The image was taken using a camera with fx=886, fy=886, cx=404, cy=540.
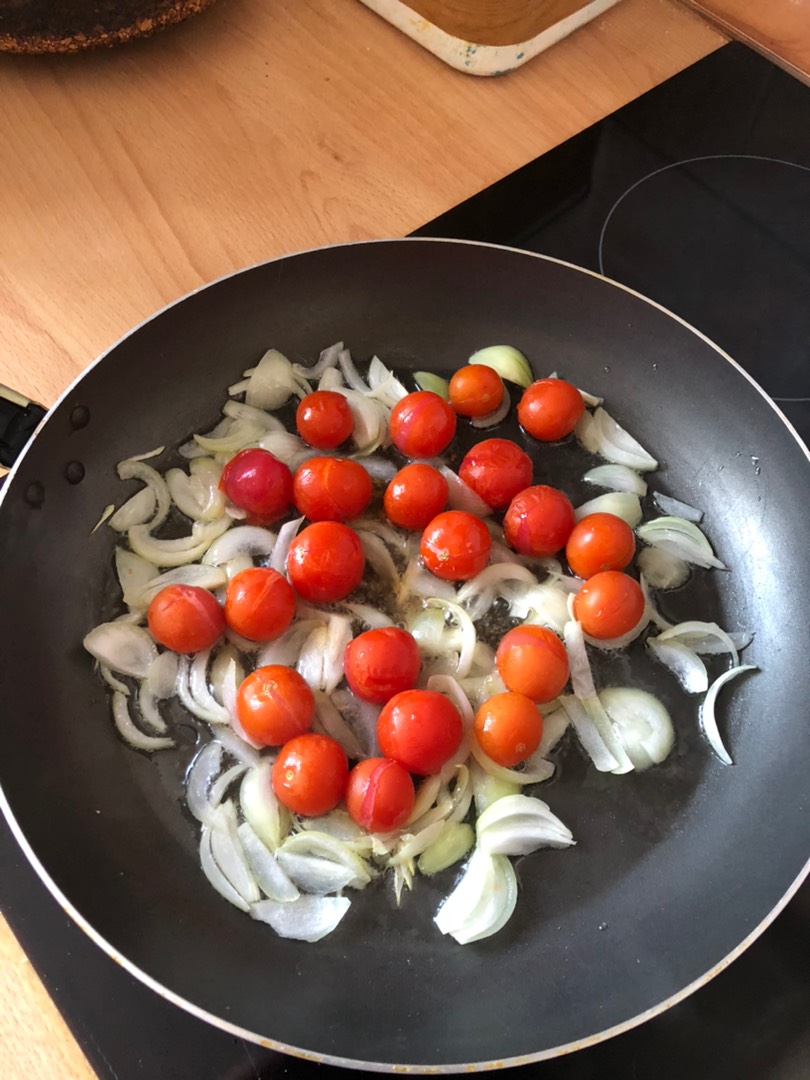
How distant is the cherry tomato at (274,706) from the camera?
0.92m

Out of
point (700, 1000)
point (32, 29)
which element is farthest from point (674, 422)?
point (32, 29)

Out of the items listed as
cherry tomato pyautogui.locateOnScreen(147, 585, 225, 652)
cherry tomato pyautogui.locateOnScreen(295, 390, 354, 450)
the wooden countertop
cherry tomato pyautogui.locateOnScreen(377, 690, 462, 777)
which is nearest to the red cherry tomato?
cherry tomato pyautogui.locateOnScreen(377, 690, 462, 777)

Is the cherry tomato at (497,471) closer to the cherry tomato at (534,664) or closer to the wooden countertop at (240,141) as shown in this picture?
the cherry tomato at (534,664)

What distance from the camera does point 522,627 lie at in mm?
995

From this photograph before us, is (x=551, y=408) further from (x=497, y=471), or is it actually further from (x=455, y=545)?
(x=455, y=545)

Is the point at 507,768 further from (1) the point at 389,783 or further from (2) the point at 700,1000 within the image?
(2) the point at 700,1000

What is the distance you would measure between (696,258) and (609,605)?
0.62 m

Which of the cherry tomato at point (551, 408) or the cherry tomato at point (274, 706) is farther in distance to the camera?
the cherry tomato at point (551, 408)

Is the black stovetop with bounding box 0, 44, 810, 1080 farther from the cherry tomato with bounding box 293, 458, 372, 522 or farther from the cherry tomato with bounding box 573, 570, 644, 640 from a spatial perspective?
the cherry tomato with bounding box 293, 458, 372, 522

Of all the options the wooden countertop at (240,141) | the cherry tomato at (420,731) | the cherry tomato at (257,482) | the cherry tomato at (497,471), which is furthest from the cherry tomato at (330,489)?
the wooden countertop at (240,141)

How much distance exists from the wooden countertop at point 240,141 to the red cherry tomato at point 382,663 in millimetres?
534

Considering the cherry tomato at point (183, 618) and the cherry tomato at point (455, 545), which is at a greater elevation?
the cherry tomato at point (455, 545)

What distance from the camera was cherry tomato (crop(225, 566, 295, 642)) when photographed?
97 centimetres

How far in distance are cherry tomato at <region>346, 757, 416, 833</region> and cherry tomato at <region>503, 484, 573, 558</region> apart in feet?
1.02
